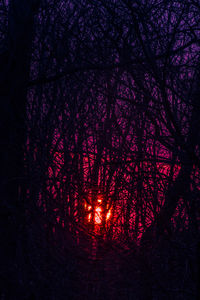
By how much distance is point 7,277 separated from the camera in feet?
9.83

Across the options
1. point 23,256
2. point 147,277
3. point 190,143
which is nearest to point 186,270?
point 147,277

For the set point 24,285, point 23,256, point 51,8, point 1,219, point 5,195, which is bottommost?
point 24,285

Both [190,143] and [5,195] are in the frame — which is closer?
[190,143]

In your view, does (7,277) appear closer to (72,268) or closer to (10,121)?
(72,268)

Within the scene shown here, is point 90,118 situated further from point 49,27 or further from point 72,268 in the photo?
point 72,268

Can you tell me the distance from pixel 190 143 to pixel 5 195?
2.07 metres

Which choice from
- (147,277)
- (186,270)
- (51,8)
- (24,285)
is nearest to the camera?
(147,277)

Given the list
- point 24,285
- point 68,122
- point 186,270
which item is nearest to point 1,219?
point 24,285

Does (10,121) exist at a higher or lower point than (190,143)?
higher

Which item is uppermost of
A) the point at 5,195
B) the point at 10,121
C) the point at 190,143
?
the point at 10,121

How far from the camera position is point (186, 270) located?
3.77 m

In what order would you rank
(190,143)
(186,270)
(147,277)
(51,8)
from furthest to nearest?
(186,270) → (51,8) → (147,277) → (190,143)

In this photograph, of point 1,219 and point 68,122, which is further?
point 68,122

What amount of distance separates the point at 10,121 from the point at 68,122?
65.0 inches
